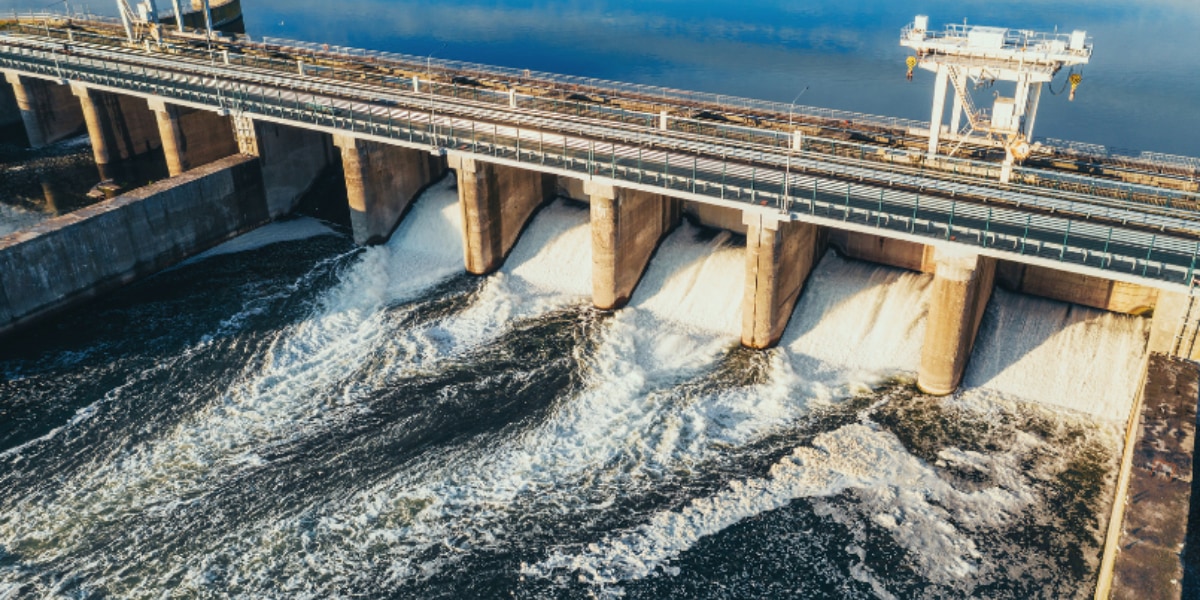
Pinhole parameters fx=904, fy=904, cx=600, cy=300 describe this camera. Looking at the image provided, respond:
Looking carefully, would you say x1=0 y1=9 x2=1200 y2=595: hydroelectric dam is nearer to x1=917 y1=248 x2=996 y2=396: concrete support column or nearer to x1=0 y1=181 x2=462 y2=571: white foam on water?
x1=917 y1=248 x2=996 y2=396: concrete support column

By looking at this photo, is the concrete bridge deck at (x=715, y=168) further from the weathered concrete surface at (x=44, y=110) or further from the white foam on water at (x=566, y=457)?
the weathered concrete surface at (x=44, y=110)

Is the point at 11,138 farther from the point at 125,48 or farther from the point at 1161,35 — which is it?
the point at 1161,35

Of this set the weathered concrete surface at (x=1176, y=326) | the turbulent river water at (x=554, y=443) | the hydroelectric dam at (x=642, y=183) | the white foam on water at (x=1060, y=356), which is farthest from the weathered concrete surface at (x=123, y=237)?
the weathered concrete surface at (x=1176, y=326)

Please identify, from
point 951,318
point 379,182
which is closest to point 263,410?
point 379,182

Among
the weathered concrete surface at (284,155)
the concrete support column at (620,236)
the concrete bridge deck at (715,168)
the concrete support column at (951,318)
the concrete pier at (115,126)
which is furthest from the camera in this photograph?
the concrete pier at (115,126)

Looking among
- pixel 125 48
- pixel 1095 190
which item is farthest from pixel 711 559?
pixel 125 48
